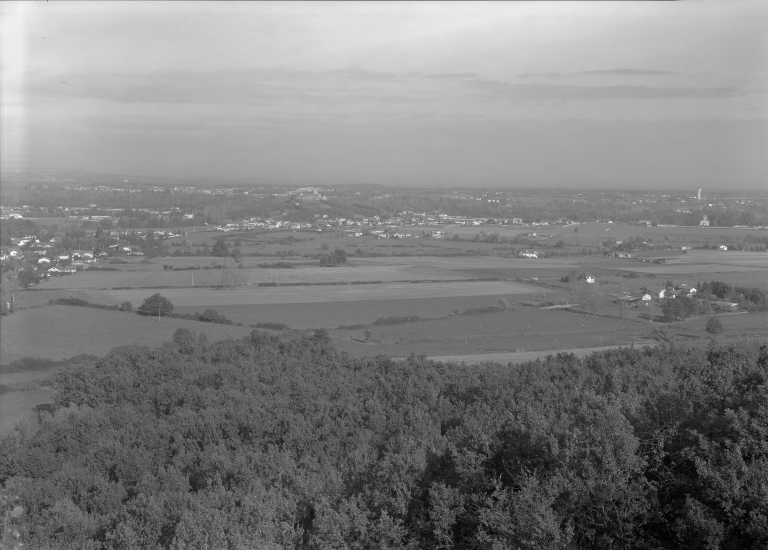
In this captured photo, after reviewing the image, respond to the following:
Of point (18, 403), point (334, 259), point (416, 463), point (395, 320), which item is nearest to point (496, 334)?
point (395, 320)

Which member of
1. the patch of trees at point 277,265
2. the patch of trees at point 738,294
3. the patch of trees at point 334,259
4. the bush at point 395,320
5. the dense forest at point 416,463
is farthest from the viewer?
the patch of trees at point 334,259

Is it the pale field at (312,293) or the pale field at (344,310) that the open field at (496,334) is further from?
the pale field at (312,293)

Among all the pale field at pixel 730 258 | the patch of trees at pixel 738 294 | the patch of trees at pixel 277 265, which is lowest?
the patch of trees at pixel 277 265

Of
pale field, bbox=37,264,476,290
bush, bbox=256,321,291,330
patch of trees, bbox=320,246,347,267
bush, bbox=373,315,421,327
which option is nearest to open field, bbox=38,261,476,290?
pale field, bbox=37,264,476,290

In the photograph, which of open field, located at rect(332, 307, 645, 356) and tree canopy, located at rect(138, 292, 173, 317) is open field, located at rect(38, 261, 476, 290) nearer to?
tree canopy, located at rect(138, 292, 173, 317)

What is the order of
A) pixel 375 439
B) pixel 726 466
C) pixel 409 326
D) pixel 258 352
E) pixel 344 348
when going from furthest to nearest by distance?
pixel 409 326, pixel 344 348, pixel 258 352, pixel 375 439, pixel 726 466

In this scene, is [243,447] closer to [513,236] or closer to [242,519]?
[242,519]

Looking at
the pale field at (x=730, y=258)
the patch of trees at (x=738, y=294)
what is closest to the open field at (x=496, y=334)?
the patch of trees at (x=738, y=294)

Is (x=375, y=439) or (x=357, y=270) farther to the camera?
(x=357, y=270)

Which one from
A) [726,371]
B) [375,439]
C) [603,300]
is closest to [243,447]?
[375,439]
